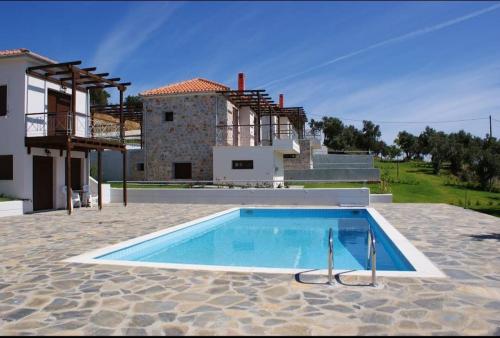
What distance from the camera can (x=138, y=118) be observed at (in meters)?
31.2

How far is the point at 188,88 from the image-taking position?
84.4ft

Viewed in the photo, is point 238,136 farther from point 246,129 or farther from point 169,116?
point 169,116

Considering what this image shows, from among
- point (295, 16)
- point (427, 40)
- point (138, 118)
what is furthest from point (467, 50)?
point (138, 118)

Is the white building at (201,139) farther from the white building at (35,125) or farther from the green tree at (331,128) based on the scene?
the green tree at (331,128)

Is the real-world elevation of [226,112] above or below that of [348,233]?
above

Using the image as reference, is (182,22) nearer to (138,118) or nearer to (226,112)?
(226,112)

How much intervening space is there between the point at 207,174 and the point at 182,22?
2026cm

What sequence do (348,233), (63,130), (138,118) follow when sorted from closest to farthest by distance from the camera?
(348,233) → (63,130) → (138,118)

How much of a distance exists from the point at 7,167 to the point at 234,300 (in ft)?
45.2

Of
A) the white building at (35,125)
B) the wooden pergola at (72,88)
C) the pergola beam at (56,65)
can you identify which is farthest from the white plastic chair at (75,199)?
the pergola beam at (56,65)

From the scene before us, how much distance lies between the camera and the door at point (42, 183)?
52.6 feet

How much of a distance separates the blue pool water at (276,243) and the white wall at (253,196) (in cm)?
166

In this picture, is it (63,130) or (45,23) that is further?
(63,130)

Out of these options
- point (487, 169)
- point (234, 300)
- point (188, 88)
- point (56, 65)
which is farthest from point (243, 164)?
point (487, 169)
